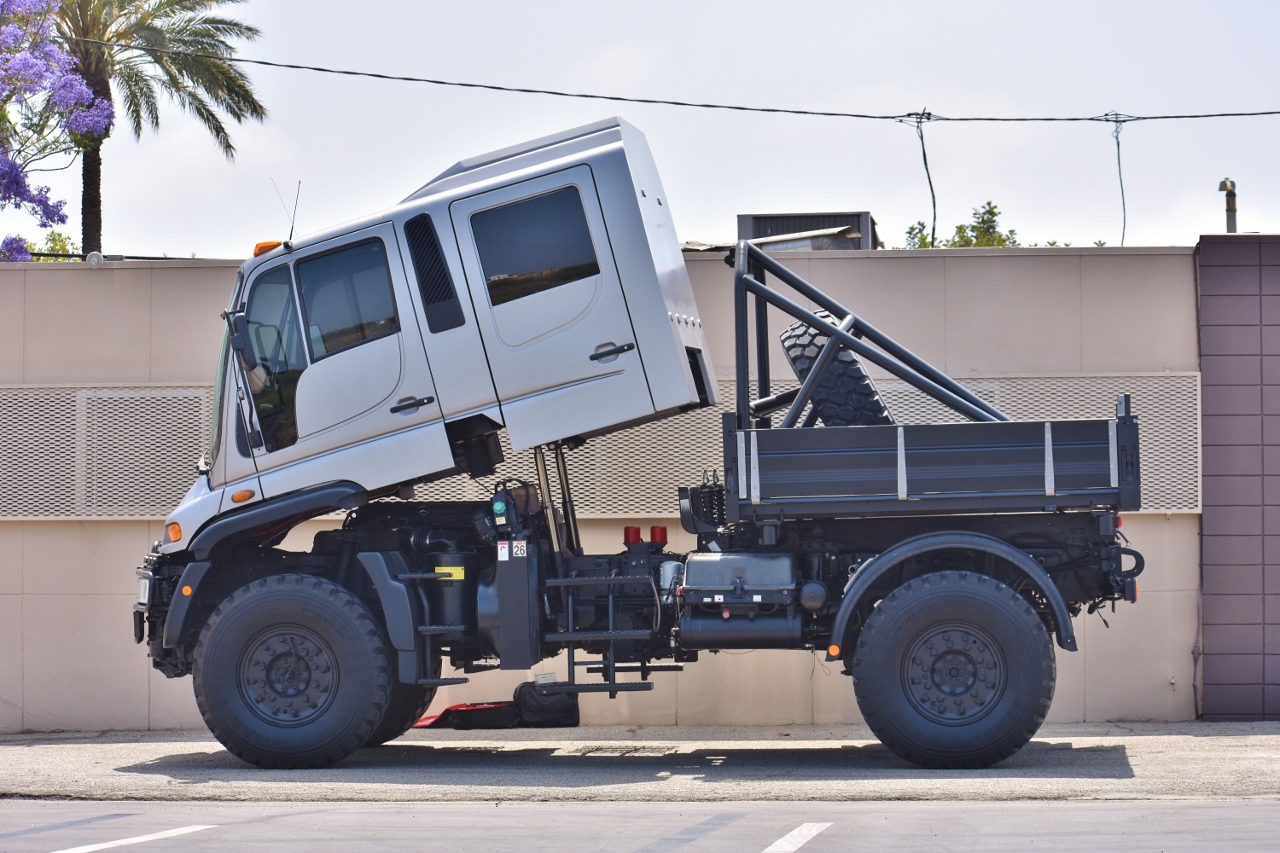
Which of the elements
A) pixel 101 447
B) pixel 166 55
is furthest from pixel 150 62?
pixel 101 447

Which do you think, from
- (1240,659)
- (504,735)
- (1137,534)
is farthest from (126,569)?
(1240,659)

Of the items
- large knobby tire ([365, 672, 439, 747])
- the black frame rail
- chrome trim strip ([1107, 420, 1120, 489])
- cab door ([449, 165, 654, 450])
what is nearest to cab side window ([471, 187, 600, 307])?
cab door ([449, 165, 654, 450])

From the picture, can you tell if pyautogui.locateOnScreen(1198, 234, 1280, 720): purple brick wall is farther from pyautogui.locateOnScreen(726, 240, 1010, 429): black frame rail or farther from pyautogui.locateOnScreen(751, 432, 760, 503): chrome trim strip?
pyautogui.locateOnScreen(751, 432, 760, 503): chrome trim strip

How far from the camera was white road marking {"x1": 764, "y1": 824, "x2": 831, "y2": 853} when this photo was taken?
608 centimetres

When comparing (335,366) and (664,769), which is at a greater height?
(335,366)

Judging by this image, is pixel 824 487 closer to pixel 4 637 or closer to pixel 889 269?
pixel 889 269

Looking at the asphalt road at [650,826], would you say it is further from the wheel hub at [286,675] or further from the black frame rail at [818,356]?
the black frame rail at [818,356]

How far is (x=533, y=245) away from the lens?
930 centimetres

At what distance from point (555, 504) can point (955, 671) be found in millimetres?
2971

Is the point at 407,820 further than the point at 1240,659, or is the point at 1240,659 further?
the point at 1240,659

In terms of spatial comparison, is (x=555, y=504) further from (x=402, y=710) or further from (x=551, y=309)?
(x=402, y=710)

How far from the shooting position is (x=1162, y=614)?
12086 mm

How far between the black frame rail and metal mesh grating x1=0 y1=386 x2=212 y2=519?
5.28m

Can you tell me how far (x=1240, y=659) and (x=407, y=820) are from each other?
7.87m
